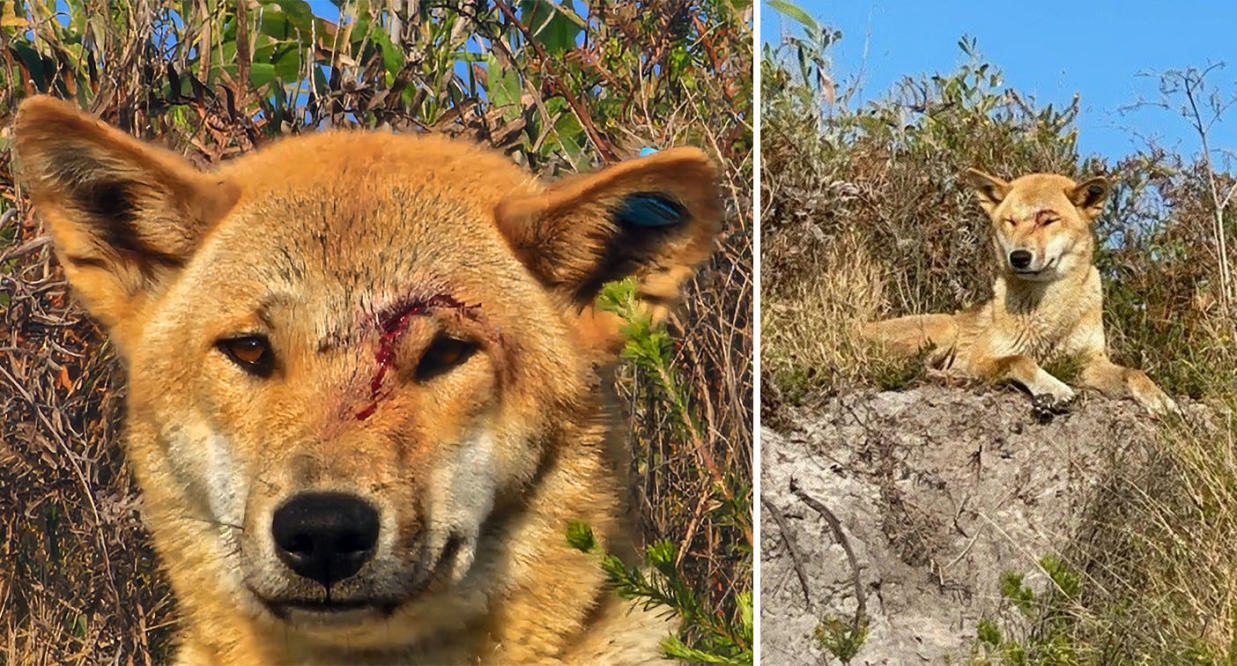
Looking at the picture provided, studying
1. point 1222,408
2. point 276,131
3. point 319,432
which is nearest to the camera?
point 319,432

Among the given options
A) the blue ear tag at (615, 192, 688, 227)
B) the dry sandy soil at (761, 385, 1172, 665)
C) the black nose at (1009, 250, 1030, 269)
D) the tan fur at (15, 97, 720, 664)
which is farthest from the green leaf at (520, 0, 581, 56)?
the black nose at (1009, 250, 1030, 269)

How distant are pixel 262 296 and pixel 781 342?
1982mm

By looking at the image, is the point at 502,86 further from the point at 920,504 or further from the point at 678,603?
the point at 920,504

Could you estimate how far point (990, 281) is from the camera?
476cm

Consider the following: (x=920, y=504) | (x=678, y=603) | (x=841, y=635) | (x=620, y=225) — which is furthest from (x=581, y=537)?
(x=920, y=504)

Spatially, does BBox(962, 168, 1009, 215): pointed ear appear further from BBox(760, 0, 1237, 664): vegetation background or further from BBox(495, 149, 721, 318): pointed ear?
BBox(495, 149, 721, 318): pointed ear

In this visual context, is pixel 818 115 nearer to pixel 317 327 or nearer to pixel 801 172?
pixel 801 172

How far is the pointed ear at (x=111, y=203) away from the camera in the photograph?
2.86 m

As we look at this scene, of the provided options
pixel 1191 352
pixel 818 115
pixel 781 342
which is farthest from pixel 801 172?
pixel 1191 352

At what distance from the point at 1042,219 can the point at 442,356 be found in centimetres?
225

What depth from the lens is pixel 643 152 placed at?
10.9 feet

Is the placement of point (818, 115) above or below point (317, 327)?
above

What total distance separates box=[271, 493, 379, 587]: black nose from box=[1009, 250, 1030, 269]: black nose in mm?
2502

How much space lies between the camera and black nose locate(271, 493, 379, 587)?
2.63 metres
